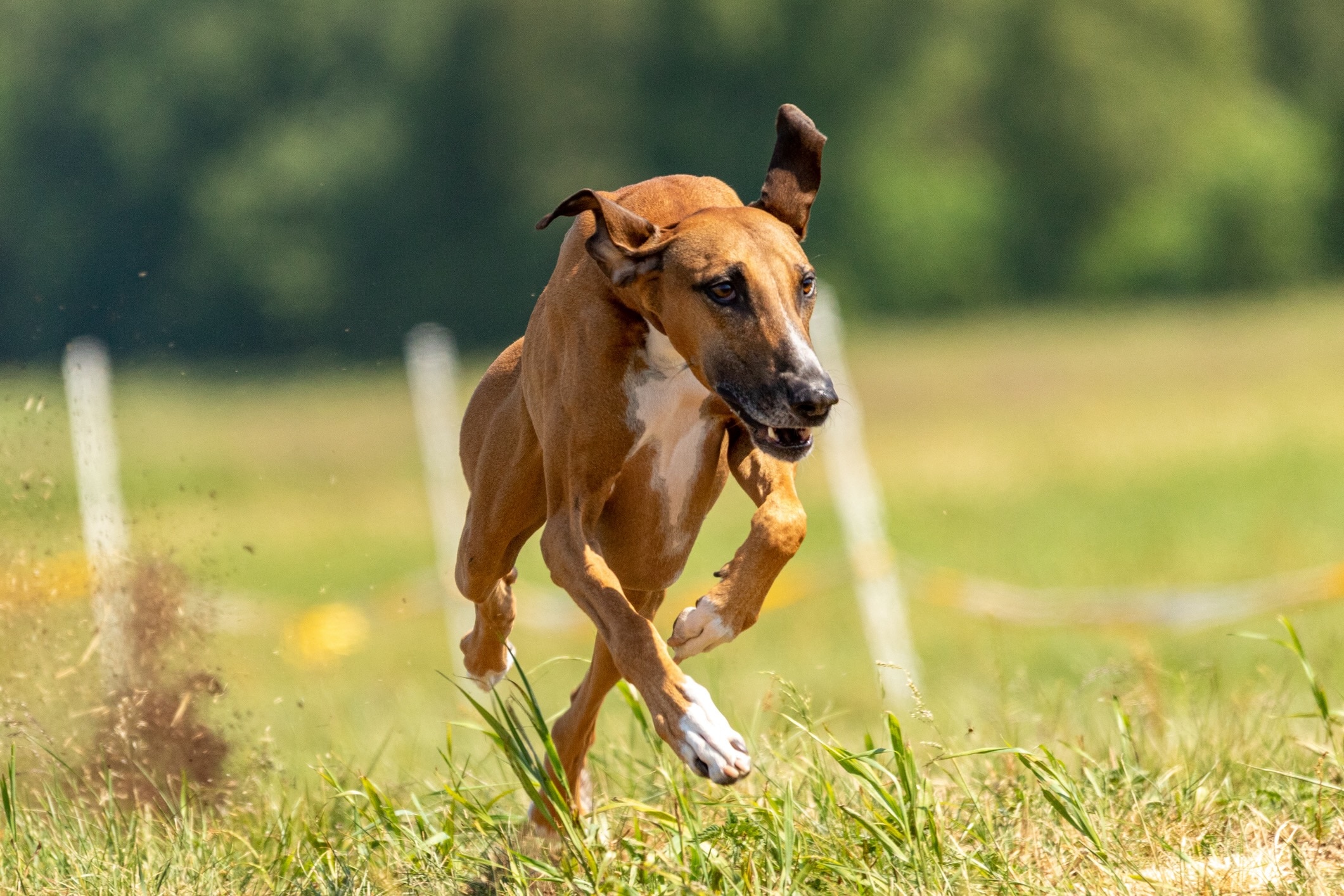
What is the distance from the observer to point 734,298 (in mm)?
3967

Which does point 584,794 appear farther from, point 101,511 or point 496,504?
point 101,511

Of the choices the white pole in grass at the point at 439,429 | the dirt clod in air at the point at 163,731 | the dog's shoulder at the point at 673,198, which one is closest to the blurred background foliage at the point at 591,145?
the white pole in grass at the point at 439,429

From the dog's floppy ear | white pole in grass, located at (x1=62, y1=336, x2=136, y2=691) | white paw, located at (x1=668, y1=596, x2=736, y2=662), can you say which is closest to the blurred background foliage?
white pole in grass, located at (x1=62, y1=336, x2=136, y2=691)

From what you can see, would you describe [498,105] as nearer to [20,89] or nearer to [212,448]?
[20,89]

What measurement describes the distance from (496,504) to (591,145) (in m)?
43.2

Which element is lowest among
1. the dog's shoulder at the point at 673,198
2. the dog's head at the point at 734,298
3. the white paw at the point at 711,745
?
the white paw at the point at 711,745

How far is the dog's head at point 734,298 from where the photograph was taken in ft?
12.7

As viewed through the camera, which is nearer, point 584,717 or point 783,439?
point 783,439

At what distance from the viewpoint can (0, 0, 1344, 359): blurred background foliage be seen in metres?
40.9

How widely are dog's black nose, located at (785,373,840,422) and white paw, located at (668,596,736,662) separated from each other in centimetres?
56

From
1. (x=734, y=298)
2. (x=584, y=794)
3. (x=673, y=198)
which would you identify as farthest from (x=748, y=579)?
(x=584, y=794)

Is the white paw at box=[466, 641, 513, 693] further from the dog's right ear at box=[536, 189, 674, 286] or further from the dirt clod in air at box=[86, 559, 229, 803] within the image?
the dog's right ear at box=[536, 189, 674, 286]

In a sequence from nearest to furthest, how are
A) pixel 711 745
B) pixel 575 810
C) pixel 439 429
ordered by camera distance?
1. pixel 711 745
2. pixel 575 810
3. pixel 439 429

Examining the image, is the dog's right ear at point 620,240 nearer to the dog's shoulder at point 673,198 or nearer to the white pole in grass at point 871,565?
the dog's shoulder at point 673,198
